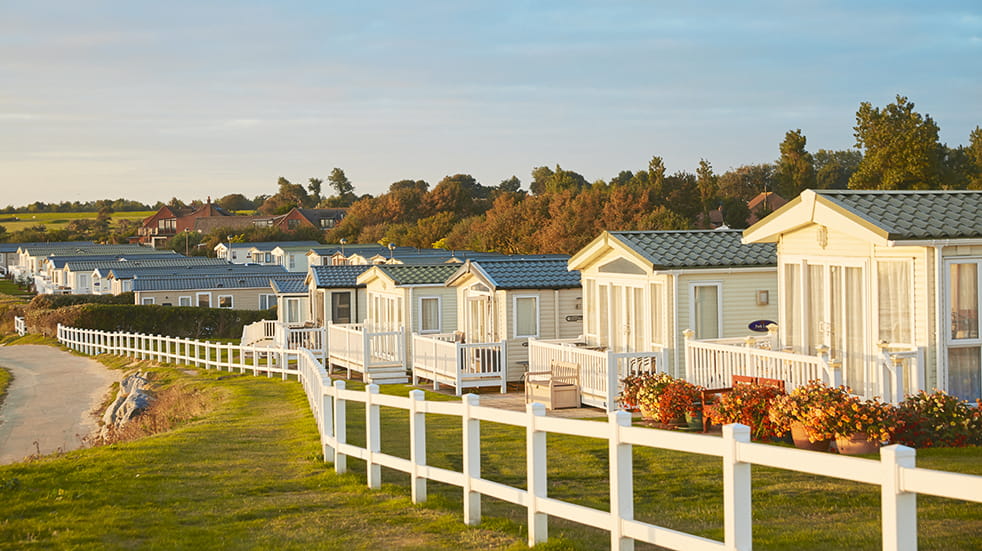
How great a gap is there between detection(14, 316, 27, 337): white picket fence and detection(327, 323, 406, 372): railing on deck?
34.9m

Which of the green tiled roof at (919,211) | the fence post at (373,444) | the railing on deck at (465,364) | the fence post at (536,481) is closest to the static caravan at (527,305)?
the railing on deck at (465,364)

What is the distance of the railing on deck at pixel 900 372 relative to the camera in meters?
13.4

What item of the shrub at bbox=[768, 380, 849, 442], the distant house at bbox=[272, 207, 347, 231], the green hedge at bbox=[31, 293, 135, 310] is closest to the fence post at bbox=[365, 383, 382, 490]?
the shrub at bbox=[768, 380, 849, 442]

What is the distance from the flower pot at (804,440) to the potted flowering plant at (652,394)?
3117 mm

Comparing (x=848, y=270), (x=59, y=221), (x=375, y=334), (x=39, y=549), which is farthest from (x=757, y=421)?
(x=59, y=221)

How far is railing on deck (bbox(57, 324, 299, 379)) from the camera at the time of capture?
1230 inches

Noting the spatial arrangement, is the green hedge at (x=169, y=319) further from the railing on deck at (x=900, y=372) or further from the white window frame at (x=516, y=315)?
the railing on deck at (x=900, y=372)

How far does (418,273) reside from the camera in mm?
28266

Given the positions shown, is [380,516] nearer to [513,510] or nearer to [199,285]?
[513,510]

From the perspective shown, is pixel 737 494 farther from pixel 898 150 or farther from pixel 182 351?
pixel 898 150

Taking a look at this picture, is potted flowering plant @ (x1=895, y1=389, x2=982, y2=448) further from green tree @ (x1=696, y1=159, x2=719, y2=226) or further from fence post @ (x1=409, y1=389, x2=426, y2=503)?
green tree @ (x1=696, y1=159, x2=719, y2=226)

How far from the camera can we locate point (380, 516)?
9320 millimetres

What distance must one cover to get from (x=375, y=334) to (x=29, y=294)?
71.7m

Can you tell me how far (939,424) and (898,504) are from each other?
8.44 metres
